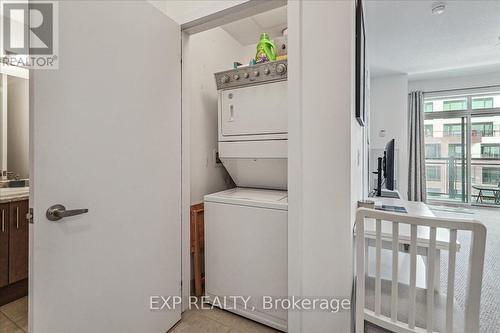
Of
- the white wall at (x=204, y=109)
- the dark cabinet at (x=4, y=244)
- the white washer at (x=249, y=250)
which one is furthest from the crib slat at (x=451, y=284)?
the dark cabinet at (x=4, y=244)

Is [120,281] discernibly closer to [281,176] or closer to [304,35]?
[281,176]

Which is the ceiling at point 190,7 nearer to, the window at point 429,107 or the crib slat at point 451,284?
the crib slat at point 451,284

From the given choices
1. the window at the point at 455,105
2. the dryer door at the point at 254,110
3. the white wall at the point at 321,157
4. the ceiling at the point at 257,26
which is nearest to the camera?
the white wall at the point at 321,157

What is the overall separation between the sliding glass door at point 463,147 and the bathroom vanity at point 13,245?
671 centimetres

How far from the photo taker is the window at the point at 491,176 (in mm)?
4910

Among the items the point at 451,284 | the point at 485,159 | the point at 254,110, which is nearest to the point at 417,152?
the point at 485,159

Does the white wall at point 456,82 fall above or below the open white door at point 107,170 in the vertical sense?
above

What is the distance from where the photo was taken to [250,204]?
5.35ft

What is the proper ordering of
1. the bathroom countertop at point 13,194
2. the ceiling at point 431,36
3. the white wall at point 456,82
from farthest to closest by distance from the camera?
the white wall at point 456,82 → the ceiling at point 431,36 → the bathroom countertop at point 13,194

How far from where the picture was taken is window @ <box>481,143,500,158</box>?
4887 millimetres

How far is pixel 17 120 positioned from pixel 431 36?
4.82 m

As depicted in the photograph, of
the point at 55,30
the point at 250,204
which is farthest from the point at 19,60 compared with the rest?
the point at 250,204

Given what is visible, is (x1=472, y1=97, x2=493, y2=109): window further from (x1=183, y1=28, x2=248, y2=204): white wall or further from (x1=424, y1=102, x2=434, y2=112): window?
(x1=183, y1=28, x2=248, y2=204): white wall
